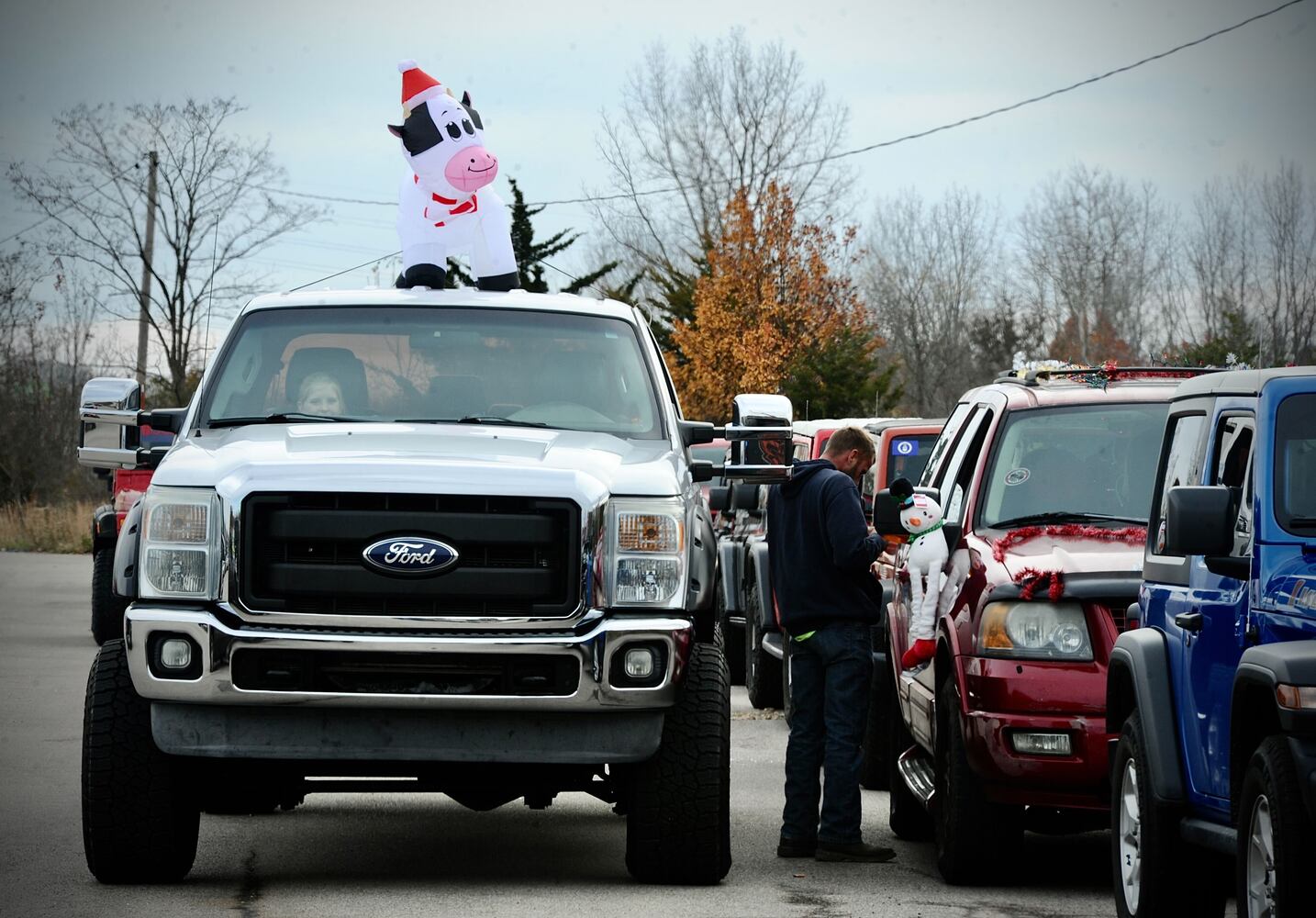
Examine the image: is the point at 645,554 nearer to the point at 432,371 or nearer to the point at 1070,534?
the point at 432,371

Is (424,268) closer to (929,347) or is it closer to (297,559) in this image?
(297,559)

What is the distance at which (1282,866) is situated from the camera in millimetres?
4684

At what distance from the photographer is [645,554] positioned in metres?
6.92

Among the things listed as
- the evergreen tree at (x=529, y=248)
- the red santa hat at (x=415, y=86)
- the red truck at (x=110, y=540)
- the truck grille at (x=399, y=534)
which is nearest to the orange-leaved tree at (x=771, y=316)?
the evergreen tree at (x=529, y=248)

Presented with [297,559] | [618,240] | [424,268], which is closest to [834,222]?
[618,240]

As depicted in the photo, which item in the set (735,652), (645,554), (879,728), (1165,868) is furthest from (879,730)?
(735,652)

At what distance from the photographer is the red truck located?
10795 millimetres

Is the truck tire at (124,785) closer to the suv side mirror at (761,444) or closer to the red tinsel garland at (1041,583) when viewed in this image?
the suv side mirror at (761,444)

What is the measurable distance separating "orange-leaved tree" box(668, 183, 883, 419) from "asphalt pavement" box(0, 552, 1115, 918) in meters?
30.9

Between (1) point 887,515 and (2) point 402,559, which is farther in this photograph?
(1) point 887,515

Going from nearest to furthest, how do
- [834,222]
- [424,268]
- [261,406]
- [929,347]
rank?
[261,406]
[424,268]
[834,222]
[929,347]

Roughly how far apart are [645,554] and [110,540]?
21.3 feet

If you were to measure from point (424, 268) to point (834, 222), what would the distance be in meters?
36.5

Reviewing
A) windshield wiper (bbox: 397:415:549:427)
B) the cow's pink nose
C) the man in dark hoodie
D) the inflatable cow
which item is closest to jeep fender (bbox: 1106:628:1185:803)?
the man in dark hoodie
